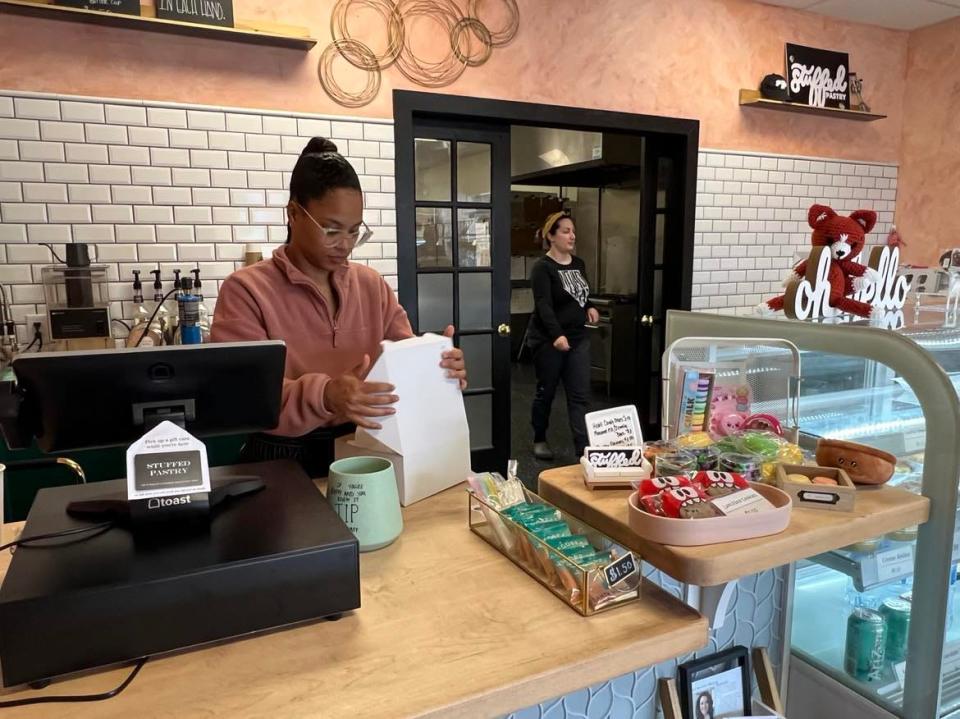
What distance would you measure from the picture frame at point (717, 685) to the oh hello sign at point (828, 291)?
91 cm

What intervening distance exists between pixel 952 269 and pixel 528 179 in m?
5.05

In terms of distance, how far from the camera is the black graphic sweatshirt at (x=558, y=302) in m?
4.23

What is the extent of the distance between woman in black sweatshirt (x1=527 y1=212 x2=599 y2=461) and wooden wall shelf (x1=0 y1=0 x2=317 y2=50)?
6.18 feet

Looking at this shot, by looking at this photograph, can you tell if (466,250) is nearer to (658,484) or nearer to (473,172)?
(473,172)

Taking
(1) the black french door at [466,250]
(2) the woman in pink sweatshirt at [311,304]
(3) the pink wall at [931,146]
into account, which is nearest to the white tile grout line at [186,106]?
(1) the black french door at [466,250]

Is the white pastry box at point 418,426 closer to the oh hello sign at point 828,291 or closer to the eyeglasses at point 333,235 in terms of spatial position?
the eyeglasses at point 333,235

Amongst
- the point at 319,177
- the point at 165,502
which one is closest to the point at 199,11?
the point at 319,177

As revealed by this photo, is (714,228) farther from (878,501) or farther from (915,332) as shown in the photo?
(878,501)

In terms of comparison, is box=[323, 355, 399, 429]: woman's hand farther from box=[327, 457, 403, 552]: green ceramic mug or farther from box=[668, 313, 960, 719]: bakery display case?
box=[668, 313, 960, 719]: bakery display case

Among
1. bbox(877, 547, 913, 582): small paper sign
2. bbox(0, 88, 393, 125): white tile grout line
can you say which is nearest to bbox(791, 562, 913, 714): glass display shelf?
bbox(877, 547, 913, 582): small paper sign

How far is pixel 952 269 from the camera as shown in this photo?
261 centimetres

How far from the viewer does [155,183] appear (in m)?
2.91

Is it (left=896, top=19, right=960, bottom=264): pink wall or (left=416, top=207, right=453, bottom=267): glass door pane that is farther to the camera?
(left=896, top=19, right=960, bottom=264): pink wall

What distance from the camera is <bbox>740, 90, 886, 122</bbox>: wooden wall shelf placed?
169 inches
